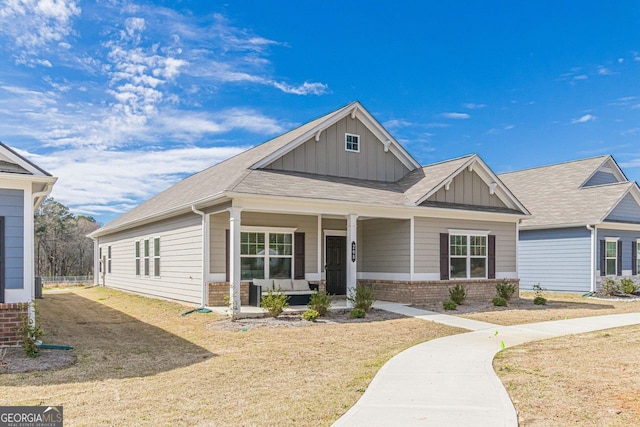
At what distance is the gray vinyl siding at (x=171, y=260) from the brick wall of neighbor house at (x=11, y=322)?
634 centimetres

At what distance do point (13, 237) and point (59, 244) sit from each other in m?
43.0

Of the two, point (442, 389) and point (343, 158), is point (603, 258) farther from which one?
point (442, 389)

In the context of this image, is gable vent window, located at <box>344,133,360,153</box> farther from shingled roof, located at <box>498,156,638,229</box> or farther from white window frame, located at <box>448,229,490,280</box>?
shingled roof, located at <box>498,156,638,229</box>

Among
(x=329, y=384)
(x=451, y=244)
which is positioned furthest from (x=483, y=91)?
(x=329, y=384)

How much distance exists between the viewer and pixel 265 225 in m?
16.0

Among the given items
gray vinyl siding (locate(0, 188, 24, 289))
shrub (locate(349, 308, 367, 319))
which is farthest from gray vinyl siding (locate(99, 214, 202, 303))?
gray vinyl siding (locate(0, 188, 24, 289))

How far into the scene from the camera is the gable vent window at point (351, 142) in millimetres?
17625

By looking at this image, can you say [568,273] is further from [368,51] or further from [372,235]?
[368,51]

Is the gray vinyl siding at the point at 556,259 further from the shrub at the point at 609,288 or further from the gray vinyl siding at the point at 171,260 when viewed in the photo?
the gray vinyl siding at the point at 171,260

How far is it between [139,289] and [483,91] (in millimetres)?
18275

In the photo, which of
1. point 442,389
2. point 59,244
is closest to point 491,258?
point 442,389

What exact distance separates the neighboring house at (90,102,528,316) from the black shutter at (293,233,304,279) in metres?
0.03

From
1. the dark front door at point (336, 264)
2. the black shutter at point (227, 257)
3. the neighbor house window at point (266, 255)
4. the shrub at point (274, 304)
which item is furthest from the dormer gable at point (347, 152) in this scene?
the shrub at point (274, 304)

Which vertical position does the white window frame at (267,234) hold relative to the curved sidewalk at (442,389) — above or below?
above
